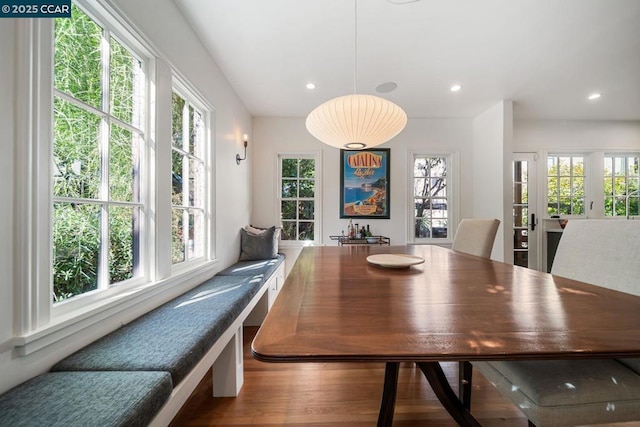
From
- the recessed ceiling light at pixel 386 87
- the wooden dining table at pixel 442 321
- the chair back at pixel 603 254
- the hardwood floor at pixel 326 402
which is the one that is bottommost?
the hardwood floor at pixel 326 402

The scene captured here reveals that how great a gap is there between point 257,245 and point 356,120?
2.07 metres

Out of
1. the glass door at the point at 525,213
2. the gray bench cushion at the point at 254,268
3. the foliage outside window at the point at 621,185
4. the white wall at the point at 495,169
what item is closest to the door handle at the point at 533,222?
the glass door at the point at 525,213

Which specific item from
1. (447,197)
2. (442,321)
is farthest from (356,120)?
(447,197)

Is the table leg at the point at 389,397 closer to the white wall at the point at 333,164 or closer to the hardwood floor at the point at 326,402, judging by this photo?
the hardwood floor at the point at 326,402

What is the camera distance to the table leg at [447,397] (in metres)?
1.18

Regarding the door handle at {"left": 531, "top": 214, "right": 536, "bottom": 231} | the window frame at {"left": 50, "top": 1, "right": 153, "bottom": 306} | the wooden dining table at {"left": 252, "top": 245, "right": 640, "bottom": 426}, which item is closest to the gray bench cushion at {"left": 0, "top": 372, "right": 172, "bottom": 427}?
the window frame at {"left": 50, "top": 1, "right": 153, "bottom": 306}

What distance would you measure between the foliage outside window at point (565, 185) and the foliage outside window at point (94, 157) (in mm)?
5298

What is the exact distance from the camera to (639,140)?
390 centimetres

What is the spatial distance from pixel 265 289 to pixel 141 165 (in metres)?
1.48

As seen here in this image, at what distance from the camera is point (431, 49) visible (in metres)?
2.23

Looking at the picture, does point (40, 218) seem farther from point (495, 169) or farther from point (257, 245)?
point (495, 169)

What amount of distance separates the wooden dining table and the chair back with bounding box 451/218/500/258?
2.52ft

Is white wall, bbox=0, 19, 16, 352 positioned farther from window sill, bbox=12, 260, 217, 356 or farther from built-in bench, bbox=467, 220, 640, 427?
built-in bench, bbox=467, 220, 640, 427

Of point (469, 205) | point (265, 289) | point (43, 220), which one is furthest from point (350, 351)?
point (469, 205)
